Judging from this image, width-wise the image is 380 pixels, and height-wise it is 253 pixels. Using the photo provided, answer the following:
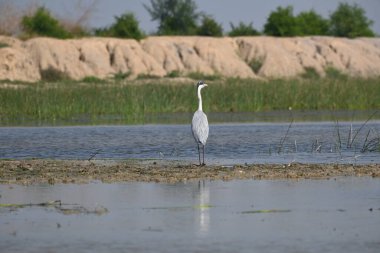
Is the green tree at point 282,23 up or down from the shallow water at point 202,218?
up

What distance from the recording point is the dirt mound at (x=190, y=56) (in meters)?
64.5

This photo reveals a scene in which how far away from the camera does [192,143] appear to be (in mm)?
23312

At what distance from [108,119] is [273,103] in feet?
23.0

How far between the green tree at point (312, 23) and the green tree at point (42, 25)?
21.9 metres

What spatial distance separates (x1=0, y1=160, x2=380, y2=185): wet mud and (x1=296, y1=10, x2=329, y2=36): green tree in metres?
68.0

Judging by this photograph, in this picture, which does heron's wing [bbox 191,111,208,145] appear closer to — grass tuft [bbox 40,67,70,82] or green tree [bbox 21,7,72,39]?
grass tuft [bbox 40,67,70,82]

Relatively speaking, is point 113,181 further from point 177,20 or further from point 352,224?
point 177,20

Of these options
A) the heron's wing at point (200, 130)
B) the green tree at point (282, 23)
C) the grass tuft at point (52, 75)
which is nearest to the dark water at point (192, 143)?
the heron's wing at point (200, 130)

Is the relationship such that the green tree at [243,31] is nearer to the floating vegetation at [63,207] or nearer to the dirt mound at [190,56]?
the dirt mound at [190,56]

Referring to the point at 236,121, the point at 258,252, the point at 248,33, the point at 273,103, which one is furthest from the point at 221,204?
the point at 248,33

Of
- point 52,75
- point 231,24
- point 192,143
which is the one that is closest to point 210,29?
point 231,24

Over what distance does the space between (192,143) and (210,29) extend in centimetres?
5861

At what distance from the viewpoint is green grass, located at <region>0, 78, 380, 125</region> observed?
33938 mm

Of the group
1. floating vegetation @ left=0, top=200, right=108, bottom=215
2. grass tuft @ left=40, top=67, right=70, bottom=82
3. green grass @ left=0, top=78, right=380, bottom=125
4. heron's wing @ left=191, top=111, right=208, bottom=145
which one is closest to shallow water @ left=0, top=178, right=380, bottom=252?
floating vegetation @ left=0, top=200, right=108, bottom=215
